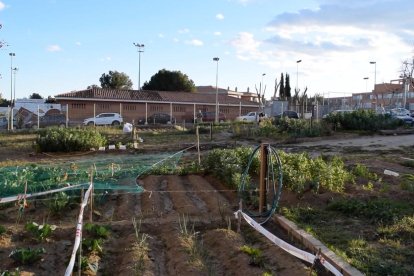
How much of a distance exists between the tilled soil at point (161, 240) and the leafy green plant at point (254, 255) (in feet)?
0.08

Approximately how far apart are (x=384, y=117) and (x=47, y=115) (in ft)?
87.2

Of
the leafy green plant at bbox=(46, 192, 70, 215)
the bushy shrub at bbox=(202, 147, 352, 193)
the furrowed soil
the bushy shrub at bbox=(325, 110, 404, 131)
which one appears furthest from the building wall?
the leafy green plant at bbox=(46, 192, 70, 215)

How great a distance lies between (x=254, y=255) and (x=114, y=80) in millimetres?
71580

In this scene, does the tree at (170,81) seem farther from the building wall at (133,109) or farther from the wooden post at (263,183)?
the wooden post at (263,183)

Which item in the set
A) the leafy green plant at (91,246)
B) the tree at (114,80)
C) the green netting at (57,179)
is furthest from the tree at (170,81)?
the leafy green plant at (91,246)

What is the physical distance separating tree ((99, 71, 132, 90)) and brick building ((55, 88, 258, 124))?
19811 mm

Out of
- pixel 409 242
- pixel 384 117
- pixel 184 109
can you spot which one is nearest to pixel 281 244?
pixel 409 242

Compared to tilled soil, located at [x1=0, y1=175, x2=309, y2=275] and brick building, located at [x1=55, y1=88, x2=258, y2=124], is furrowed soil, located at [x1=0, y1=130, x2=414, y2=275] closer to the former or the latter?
tilled soil, located at [x1=0, y1=175, x2=309, y2=275]

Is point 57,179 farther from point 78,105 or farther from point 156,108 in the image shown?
point 156,108

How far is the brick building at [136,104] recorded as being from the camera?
48625 mm

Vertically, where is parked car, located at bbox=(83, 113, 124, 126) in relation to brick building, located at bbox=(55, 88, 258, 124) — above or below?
below

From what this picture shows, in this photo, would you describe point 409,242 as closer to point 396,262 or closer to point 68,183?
point 396,262

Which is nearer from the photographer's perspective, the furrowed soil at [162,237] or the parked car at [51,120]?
the furrowed soil at [162,237]

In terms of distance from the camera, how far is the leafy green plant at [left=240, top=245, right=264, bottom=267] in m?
5.11
